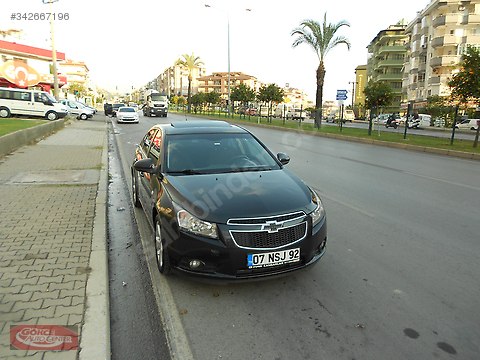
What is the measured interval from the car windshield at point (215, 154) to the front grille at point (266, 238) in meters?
1.23

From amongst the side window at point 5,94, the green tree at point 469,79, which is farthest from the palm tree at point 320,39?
the side window at point 5,94

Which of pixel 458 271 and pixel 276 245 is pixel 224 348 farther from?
pixel 458 271

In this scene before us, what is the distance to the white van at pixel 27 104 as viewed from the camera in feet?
79.2

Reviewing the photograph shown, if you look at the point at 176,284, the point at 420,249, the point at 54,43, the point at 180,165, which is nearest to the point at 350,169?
the point at 420,249

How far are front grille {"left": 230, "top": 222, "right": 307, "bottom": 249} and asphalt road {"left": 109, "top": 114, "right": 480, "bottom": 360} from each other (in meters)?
0.56

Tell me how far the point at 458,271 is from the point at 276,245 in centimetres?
215

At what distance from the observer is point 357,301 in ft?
10.8

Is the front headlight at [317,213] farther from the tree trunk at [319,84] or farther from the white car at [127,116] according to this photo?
the white car at [127,116]

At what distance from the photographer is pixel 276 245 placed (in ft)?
10.4

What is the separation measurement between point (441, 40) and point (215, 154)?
6294 centimetres

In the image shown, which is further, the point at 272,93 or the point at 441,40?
the point at 441,40

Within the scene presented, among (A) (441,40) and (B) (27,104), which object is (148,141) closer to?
(B) (27,104)

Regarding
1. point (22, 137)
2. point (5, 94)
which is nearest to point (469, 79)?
point (22, 137)

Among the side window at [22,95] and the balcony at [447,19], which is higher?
the balcony at [447,19]
